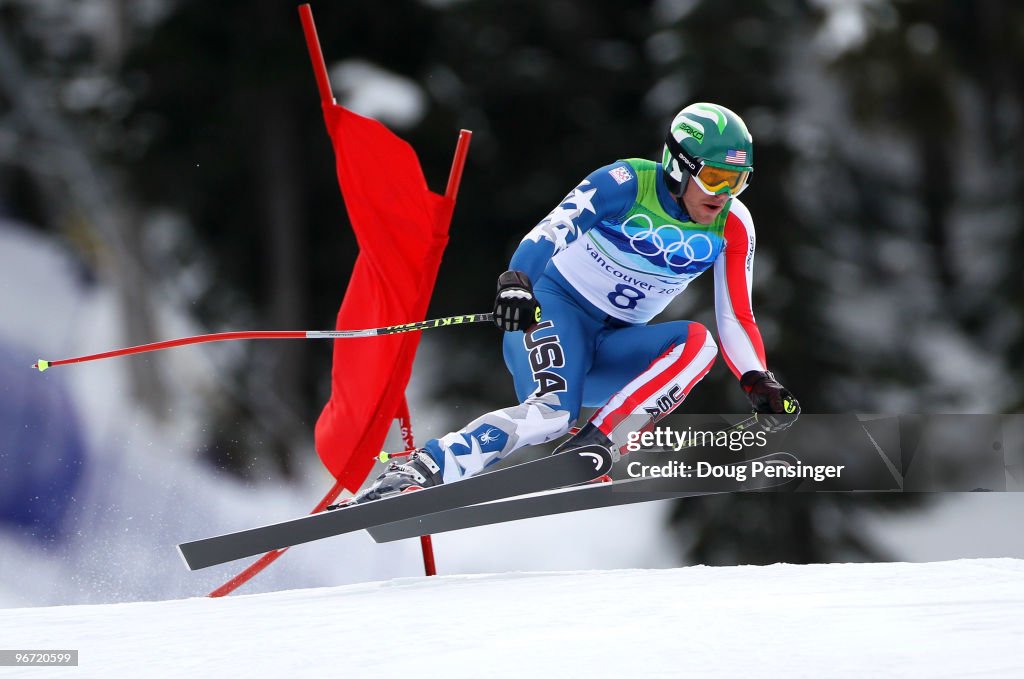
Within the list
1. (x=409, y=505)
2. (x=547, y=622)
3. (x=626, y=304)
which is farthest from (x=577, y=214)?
(x=547, y=622)

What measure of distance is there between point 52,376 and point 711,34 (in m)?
5.12

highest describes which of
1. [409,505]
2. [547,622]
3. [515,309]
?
[515,309]

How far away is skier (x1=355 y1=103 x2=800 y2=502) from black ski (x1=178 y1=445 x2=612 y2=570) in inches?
1.9

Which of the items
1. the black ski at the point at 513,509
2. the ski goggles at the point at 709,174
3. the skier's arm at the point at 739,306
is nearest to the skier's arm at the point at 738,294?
the skier's arm at the point at 739,306

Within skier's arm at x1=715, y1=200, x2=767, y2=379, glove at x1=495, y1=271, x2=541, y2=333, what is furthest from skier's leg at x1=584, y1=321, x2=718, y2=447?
glove at x1=495, y1=271, x2=541, y2=333

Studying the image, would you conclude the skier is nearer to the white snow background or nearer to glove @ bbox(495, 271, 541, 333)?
glove @ bbox(495, 271, 541, 333)

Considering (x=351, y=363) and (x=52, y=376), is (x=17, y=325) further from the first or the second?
(x=351, y=363)

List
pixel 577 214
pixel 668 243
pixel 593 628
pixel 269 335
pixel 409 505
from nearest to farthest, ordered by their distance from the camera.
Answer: pixel 593 628
pixel 409 505
pixel 577 214
pixel 668 243
pixel 269 335

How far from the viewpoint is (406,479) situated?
3.76 meters

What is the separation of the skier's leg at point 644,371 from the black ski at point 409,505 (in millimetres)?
124

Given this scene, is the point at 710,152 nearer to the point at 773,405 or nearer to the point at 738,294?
the point at 738,294

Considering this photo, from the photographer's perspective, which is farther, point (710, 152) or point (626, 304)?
point (626, 304)

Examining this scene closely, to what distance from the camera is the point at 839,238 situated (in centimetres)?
980

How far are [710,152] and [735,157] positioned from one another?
0.08m
